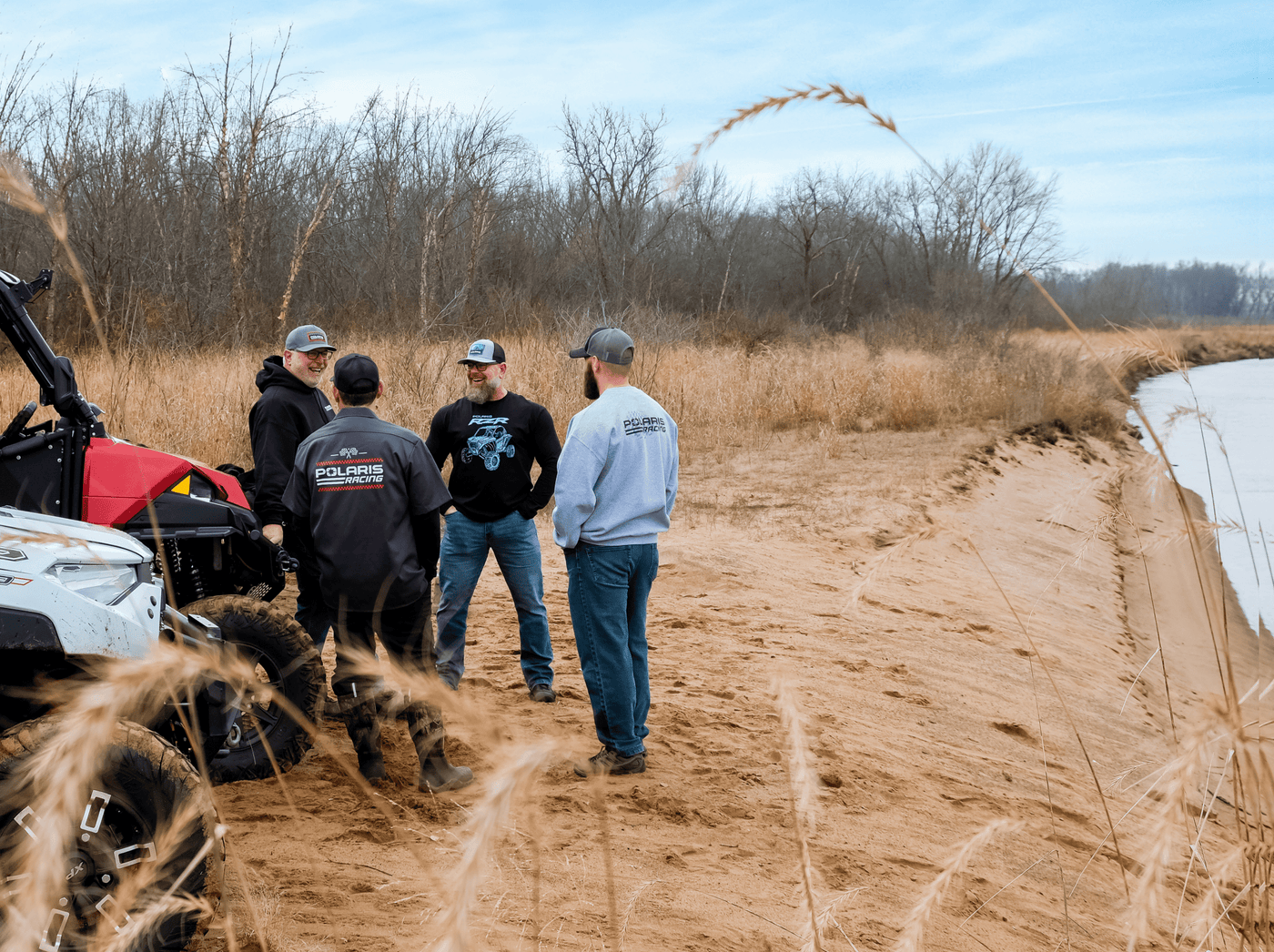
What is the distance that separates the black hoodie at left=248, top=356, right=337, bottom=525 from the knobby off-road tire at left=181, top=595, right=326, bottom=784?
0.56 meters

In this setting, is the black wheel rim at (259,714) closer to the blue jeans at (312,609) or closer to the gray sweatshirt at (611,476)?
the blue jeans at (312,609)

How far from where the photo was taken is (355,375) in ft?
14.1

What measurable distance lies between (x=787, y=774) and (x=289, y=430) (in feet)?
10.8

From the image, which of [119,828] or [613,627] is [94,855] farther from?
[613,627]

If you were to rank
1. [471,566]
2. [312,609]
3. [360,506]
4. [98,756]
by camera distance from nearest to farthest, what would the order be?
[98,756] < [360,506] < [312,609] < [471,566]

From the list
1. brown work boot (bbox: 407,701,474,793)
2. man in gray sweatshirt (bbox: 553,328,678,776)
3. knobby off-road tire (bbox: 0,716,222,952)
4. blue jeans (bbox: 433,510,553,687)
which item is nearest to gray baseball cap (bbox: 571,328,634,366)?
man in gray sweatshirt (bbox: 553,328,678,776)

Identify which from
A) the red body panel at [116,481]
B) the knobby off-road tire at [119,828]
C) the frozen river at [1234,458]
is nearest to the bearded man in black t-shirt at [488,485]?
the red body panel at [116,481]

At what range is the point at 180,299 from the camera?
18234 mm

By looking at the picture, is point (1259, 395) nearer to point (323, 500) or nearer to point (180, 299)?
point (180, 299)

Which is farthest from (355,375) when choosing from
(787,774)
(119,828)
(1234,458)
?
(1234,458)

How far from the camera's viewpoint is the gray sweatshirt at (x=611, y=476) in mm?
4414

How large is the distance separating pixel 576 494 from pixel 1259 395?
35.7m

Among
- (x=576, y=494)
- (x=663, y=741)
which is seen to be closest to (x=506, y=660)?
(x=663, y=741)

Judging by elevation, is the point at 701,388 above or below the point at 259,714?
above
